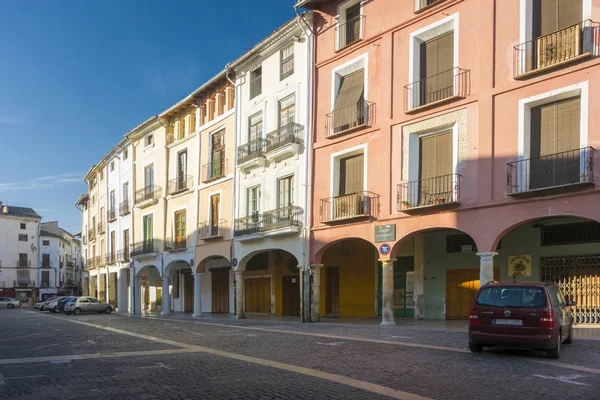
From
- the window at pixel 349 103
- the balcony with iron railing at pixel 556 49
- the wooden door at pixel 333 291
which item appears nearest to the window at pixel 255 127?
the window at pixel 349 103

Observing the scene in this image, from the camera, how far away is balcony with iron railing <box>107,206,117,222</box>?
152 ft

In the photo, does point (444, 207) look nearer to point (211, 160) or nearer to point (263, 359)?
point (263, 359)

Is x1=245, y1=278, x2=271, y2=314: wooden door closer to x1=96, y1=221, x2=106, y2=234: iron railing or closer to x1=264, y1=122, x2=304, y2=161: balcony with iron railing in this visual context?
x1=264, y1=122, x2=304, y2=161: balcony with iron railing

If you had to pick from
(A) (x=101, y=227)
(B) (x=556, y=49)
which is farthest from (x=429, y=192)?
(A) (x=101, y=227)

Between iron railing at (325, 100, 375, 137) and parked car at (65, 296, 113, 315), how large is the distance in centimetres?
2454

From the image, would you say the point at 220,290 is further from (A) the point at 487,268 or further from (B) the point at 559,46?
(B) the point at 559,46

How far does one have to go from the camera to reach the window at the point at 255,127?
94.5 feet

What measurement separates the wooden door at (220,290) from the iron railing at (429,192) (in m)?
17.4

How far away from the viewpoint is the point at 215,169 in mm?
32125

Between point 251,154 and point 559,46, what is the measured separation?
580 inches

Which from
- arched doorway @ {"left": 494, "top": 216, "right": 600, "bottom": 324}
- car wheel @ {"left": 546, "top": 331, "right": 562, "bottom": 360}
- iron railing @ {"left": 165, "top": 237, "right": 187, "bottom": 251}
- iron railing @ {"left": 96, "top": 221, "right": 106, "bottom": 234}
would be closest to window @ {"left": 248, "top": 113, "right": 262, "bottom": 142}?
iron railing @ {"left": 165, "top": 237, "right": 187, "bottom": 251}

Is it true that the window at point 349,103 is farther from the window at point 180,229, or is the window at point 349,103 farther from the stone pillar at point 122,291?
the stone pillar at point 122,291

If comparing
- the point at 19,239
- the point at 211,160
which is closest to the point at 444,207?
the point at 211,160

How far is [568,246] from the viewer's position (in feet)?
63.7
